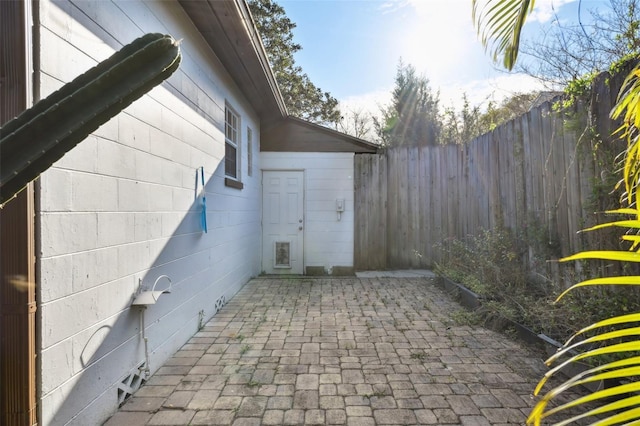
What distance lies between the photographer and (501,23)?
182 centimetres

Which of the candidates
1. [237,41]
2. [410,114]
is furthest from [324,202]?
[410,114]

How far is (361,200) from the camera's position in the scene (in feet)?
21.7

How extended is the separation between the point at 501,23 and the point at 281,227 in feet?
17.2

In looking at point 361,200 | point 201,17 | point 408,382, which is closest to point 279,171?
point 361,200

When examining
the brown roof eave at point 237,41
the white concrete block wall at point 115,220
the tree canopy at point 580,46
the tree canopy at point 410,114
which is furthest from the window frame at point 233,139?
the tree canopy at point 410,114

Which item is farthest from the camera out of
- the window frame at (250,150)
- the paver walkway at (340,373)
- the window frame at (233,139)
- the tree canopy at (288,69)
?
the tree canopy at (288,69)

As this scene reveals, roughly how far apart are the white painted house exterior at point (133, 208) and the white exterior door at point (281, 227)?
134 centimetres

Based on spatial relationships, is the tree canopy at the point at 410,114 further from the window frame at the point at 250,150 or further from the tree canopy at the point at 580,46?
the window frame at the point at 250,150

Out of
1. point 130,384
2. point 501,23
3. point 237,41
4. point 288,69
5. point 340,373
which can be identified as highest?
point 288,69

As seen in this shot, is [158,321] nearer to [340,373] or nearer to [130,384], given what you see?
[130,384]

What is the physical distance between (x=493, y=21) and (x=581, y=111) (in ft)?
5.38

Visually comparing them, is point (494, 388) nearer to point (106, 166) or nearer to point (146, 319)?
point (146, 319)

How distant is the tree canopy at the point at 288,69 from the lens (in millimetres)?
12250

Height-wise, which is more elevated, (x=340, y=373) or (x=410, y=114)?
(x=410, y=114)
